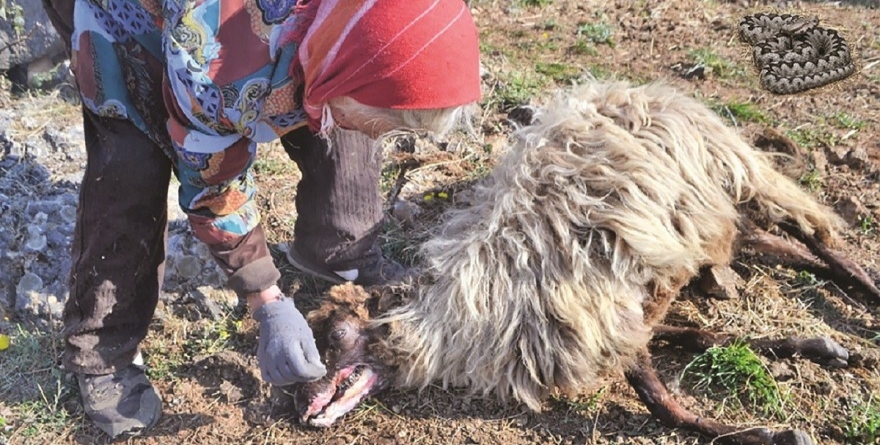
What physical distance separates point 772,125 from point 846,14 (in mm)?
1589

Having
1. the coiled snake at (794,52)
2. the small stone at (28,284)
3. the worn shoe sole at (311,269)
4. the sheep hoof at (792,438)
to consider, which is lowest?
the sheep hoof at (792,438)

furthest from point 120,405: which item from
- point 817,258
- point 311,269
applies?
point 817,258

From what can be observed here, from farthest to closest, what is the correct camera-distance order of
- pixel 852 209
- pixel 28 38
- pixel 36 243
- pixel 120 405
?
1. pixel 28 38
2. pixel 852 209
3. pixel 36 243
4. pixel 120 405

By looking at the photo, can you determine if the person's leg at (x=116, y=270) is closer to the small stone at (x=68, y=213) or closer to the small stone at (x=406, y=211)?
the small stone at (x=68, y=213)

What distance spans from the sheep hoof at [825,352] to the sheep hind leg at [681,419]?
36 cm

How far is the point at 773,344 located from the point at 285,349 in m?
1.61

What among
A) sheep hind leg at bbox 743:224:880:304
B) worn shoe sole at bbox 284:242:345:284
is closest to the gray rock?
worn shoe sole at bbox 284:242:345:284

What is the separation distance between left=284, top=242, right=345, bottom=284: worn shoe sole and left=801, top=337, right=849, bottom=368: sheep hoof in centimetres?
165

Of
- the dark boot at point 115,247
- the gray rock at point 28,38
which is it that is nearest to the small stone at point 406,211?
the dark boot at point 115,247

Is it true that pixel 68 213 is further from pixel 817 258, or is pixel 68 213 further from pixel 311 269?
pixel 817 258

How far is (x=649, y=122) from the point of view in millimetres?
2914

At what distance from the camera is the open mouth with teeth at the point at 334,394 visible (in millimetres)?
2539

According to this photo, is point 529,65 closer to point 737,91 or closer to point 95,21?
point 737,91

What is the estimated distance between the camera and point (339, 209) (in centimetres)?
289
